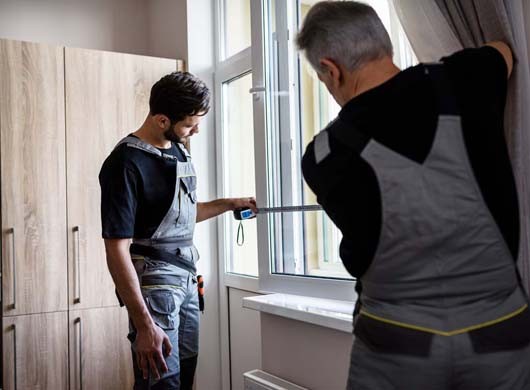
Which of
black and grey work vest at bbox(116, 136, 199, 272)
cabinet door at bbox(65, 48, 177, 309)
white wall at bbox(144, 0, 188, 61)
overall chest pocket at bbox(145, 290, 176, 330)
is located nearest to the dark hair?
black and grey work vest at bbox(116, 136, 199, 272)

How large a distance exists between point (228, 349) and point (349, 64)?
6.54 ft

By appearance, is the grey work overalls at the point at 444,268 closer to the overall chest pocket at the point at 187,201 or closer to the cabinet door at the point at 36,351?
the overall chest pocket at the point at 187,201

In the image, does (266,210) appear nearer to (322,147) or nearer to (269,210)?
(269,210)

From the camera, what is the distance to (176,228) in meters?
1.76

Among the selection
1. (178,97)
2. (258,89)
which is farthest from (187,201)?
(258,89)

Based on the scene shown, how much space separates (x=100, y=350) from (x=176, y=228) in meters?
1.05

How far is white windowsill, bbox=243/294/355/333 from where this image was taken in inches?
62.6

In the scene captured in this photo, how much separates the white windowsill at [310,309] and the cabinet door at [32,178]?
0.94 metres

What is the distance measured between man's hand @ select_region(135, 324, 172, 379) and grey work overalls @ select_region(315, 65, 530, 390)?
2.87 feet

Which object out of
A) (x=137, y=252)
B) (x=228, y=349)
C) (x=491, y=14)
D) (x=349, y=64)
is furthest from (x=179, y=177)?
(x=228, y=349)

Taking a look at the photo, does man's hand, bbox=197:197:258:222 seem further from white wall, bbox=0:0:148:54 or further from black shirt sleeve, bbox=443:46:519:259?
white wall, bbox=0:0:148:54

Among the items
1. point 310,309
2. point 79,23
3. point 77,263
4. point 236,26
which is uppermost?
point 79,23

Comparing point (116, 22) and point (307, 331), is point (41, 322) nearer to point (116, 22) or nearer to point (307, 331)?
point (307, 331)

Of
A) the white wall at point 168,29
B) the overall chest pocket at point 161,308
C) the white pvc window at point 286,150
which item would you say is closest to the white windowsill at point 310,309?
the white pvc window at point 286,150
